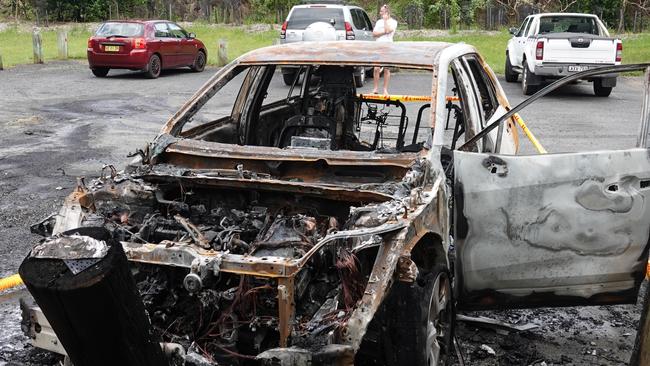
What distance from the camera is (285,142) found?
5211mm

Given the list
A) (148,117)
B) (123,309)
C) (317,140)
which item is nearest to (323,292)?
(123,309)

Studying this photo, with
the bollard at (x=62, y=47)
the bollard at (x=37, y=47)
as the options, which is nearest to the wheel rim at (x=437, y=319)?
the bollard at (x=37, y=47)

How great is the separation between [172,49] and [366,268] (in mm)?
16779

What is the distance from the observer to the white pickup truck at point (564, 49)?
14.2 m

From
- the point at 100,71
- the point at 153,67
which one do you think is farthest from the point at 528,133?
the point at 100,71

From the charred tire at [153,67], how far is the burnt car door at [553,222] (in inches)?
610

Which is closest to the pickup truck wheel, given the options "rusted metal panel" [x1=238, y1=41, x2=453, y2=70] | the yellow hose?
"rusted metal panel" [x1=238, y1=41, x2=453, y2=70]

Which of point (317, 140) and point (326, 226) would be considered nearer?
point (326, 226)

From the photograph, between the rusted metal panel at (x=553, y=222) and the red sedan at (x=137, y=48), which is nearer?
the rusted metal panel at (x=553, y=222)

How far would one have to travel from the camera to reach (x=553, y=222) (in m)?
4.04

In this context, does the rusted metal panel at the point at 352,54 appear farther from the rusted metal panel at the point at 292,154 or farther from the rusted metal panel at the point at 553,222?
the rusted metal panel at the point at 553,222

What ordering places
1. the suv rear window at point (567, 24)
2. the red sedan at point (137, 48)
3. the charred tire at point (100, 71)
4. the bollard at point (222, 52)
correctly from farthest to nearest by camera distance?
the bollard at point (222, 52) < the charred tire at point (100, 71) < the red sedan at point (137, 48) < the suv rear window at point (567, 24)

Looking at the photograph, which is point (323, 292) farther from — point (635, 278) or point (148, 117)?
point (148, 117)

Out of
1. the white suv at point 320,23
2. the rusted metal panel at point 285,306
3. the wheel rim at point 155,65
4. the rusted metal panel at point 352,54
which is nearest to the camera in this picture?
the rusted metal panel at point 285,306
